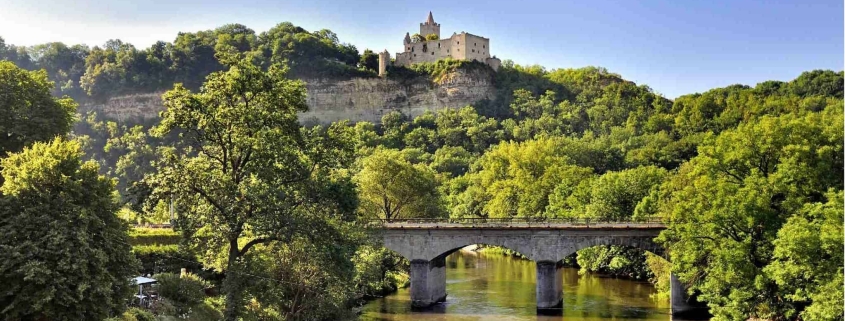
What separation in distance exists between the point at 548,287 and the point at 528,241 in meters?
A: 2.97

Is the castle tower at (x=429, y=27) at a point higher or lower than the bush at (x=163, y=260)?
higher

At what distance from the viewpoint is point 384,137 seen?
11675 cm

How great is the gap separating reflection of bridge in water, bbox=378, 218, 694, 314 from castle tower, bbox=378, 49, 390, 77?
89.0 meters

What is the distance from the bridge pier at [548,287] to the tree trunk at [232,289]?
800 inches

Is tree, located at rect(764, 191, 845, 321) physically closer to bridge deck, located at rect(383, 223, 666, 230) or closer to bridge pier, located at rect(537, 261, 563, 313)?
bridge deck, located at rect(383, 223, 666, 230)

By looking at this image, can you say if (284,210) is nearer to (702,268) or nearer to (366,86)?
(702,268)

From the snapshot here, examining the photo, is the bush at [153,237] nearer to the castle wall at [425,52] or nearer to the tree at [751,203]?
the tree at [751,203]

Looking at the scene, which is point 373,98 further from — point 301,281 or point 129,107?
point 301,281

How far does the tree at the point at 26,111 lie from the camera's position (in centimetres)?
3122

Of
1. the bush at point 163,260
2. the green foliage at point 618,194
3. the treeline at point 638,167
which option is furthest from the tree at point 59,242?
the green foliage at point 618,194

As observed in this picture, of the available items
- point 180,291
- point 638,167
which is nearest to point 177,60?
point 638,167

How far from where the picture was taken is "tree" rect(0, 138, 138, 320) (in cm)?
2225

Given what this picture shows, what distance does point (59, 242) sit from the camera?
22.5 metres

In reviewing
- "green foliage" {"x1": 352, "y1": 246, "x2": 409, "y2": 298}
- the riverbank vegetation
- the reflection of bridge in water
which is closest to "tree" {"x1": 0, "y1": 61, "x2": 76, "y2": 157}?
the riverbank vegetation
